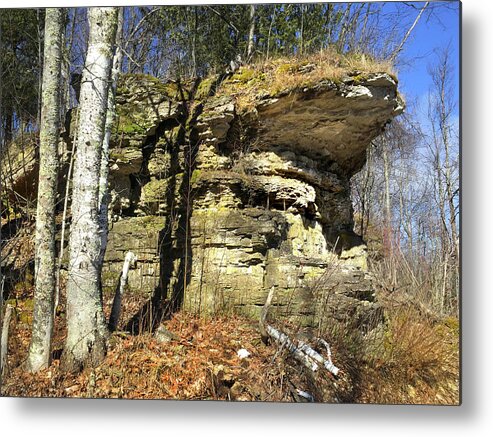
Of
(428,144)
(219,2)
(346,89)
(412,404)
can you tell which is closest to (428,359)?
(412,404)

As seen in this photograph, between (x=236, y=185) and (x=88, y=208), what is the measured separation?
1.90 m

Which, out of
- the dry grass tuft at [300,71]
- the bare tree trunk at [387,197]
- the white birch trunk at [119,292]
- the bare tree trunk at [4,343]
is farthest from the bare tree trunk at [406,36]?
the bare tree trunk at [4,343]

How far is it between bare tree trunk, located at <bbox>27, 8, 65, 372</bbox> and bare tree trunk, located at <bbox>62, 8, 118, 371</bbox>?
0.21 meters

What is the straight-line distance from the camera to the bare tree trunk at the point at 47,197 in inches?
146

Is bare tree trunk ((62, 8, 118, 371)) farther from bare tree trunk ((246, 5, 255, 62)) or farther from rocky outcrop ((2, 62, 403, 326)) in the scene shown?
bare tree trunk ((246, 5, 255, 62))

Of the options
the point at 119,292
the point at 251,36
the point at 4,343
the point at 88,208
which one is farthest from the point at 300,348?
the point at 251,36

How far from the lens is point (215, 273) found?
4.66 meters

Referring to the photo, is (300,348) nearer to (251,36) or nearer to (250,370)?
(250,370)

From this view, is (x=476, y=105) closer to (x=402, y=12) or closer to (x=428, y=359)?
(x=402, y=12)

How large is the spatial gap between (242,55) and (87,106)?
2.19 metres

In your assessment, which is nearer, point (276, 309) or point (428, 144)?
point (428, 144)

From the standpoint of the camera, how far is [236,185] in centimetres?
509

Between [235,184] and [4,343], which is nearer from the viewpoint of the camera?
[4,343]

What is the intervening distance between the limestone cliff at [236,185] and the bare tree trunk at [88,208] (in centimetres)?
90
